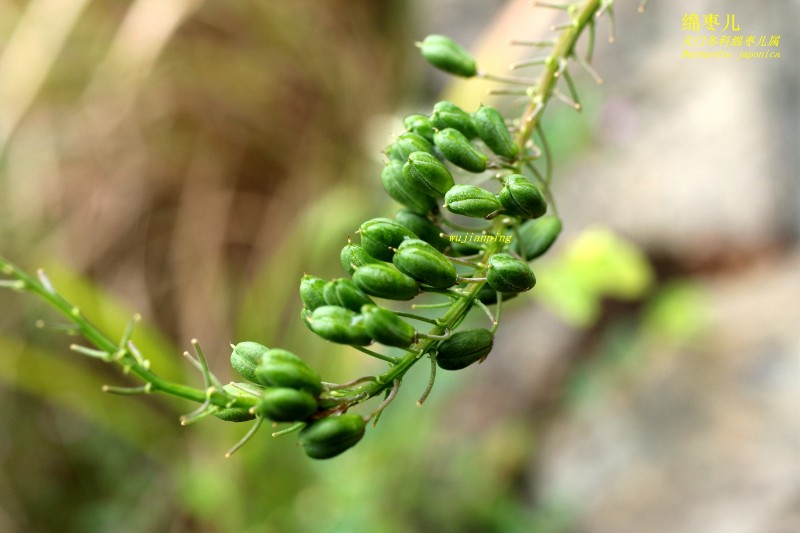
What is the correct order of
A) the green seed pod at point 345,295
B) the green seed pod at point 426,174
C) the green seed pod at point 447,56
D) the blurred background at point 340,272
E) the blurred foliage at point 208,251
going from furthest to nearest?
the blurred foliage at point 208,251 < the blurred background at point 340,272 < the green seed pod at point 447,56 < the green seed pod at point 426,174 < the green seed pod at point 345,295

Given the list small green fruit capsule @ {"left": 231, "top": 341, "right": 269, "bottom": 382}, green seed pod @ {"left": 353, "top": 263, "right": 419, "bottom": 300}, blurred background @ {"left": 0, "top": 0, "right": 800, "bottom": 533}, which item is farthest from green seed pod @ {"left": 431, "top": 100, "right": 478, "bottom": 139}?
blurred background @ {"left": 0, "top": 0, "right": 800, "bottom": 533}

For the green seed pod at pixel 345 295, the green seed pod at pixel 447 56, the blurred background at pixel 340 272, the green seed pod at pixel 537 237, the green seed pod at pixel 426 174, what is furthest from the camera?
the blurred background at pixel 340 272

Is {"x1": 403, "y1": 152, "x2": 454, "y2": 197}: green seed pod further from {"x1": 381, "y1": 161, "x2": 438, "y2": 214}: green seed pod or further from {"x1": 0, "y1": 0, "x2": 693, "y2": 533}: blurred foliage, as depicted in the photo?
Result: {"x1": 0, "y1": 0, "x2": 693, "y2": 533}: blurred foliage

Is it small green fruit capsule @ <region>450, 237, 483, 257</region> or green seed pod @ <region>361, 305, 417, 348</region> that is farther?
small green fruit capsule @ <region>450, 237, 483, 257</region>

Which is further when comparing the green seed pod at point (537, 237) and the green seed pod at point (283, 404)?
the green seed pod at point (537, 237)

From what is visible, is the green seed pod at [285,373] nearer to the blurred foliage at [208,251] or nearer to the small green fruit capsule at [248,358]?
the small green fruit capsule at [248,358]

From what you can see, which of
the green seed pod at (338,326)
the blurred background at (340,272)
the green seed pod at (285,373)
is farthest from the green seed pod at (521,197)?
the blurred background at (340,272)

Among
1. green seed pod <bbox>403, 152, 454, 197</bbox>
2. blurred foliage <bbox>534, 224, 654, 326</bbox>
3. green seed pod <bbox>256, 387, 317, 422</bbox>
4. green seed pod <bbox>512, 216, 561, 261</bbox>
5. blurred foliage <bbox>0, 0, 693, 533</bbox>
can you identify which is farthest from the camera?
blurred foliage <bbox>0, 0, 693, 533</bbox>

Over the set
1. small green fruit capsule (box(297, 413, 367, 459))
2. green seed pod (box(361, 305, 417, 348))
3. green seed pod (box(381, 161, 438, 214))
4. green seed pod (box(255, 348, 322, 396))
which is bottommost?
small green fruit capsule (box(297, 413, 367, 459))
